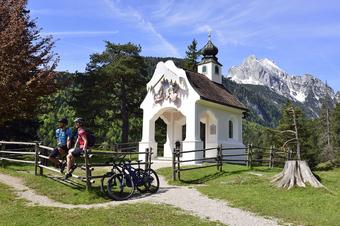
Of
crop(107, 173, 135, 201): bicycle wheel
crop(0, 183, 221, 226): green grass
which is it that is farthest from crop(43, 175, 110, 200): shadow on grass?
crop(0, 183, 221, 226): green grass

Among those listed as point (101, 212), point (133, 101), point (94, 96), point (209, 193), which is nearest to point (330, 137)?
point (133, 101)

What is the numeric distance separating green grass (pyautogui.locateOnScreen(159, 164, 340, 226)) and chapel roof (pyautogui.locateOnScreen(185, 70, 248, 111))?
8.97 meters

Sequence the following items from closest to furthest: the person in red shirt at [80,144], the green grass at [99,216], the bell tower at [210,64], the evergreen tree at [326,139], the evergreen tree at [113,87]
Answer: the green grass at [99,216]
the person in red shirt at [80,144]
the bell tower at [210,64]
the evergreen tree at [113,87]
the evergreen tree at [326,139]

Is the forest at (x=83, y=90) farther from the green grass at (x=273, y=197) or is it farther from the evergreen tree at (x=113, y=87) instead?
the green grass at (x=273, y=197)

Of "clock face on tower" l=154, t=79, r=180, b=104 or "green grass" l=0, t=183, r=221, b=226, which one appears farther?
"clock face on tower" l=154, t=79, r=180, b=104

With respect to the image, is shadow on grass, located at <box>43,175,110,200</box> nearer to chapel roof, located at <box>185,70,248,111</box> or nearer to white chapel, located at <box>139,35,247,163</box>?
white chapel, located at <box>139,35,247,163</box>

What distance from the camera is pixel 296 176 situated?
16.4m

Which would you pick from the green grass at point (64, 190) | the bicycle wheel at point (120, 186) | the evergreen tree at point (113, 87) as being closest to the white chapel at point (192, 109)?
the evergreen tree at point (113, 87)

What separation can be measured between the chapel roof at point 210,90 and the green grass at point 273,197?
8.97 metres

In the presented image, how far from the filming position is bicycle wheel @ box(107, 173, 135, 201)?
13.8 m

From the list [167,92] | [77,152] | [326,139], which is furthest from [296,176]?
[326,139]

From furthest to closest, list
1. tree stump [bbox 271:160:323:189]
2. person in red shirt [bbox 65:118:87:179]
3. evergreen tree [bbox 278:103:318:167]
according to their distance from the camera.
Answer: evergreen tree [bbox 278:103:318:167]
tree stump [bbox 271:160:323:189]
person in red shirt [bbox 65:118:87:179]

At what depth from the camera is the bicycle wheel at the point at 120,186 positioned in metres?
13.8

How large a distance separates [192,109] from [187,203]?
14.5 metres
